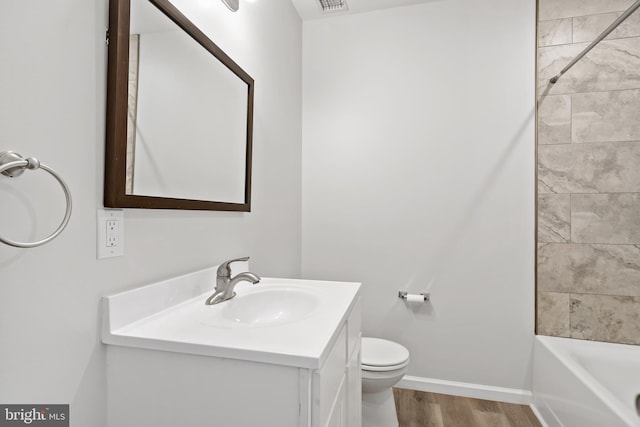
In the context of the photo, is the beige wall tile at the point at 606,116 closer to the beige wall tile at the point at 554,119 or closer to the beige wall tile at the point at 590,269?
the beige wall tile at the point at 554,119

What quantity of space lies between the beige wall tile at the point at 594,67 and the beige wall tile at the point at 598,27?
0.03 m

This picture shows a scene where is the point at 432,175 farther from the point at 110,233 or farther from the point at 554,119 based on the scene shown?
the point at 110,233

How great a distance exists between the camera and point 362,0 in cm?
220

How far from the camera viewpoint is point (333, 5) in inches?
89.0

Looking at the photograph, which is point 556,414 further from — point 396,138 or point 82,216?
point 82,216

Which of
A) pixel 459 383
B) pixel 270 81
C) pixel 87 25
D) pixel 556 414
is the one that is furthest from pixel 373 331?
pixel 87 25

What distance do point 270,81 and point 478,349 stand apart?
2.09 meters

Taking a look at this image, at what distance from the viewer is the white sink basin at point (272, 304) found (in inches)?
48.6

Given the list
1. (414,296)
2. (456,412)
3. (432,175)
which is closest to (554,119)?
(432,175)

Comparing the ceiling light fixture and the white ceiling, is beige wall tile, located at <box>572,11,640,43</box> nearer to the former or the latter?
the white ceiling

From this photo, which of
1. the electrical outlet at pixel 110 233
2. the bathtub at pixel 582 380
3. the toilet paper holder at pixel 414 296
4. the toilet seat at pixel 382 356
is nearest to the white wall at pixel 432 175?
the toilet paper holder at pixel 414 296

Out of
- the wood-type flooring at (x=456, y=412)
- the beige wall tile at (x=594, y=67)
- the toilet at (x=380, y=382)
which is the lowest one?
the wood-type flooring at (x=456, y=412)

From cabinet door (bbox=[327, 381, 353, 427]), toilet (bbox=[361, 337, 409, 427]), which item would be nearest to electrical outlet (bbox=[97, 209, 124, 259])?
cabinet door (bbox=[327, 381, 353, 427])

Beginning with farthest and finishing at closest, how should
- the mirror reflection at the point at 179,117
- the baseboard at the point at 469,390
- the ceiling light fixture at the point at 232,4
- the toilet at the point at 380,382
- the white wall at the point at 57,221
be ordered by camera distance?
the baseboard at the point at 469,390 → the toilet at the point at 380,382 → the ceiling light fixture at the point at 232,4 → the mirror reflection at the point at 179,117 → the white wall at the point at 57,221
